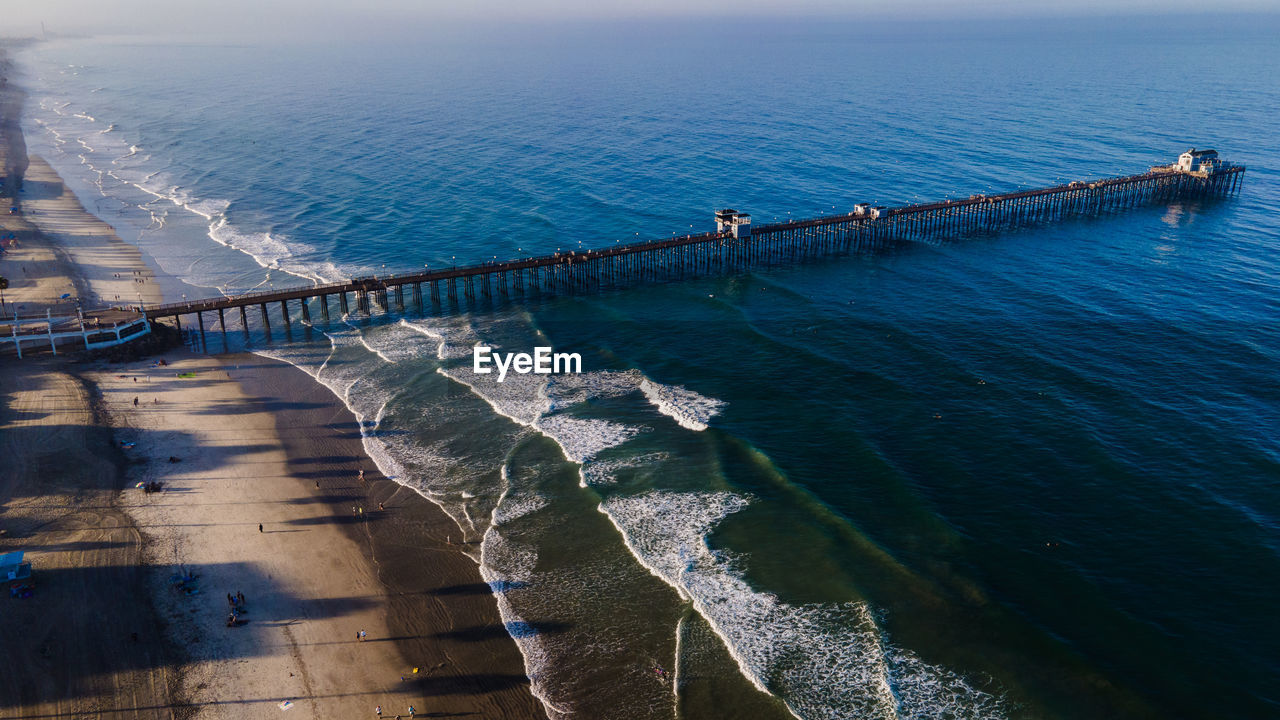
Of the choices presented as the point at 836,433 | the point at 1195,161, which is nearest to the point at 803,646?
the point at 836,433

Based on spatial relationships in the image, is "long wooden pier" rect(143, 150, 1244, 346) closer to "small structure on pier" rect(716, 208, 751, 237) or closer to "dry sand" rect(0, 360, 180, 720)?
"small structure on pier" rect(716, 208, 751, 237)

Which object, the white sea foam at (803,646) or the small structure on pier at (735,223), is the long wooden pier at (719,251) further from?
the white sea foam at (803,646)

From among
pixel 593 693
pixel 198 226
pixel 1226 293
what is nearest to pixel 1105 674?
pixel 593 693

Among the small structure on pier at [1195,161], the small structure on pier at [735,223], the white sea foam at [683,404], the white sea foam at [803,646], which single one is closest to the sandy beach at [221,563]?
the white sea foam at [803,646]

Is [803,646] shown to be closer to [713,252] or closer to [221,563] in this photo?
[221,563]

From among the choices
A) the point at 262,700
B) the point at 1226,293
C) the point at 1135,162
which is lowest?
the point at 262,700

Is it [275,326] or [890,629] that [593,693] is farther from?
[275,326]

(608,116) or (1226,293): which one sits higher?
(608,116)
